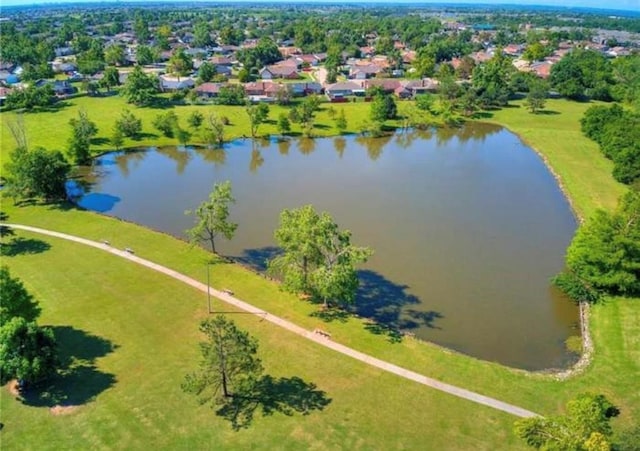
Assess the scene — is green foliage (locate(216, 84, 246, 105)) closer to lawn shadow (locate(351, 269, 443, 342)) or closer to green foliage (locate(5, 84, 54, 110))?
green foliage (locate(5, 84, 54, 110))

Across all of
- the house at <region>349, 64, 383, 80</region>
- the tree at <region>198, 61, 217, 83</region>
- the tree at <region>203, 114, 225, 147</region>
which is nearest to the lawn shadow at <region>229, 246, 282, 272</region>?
the tree at <region>203, 114, 225, 147</region>

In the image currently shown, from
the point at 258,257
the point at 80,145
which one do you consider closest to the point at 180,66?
the point at 80,145

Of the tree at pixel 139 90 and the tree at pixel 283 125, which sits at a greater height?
the tree at pixel 139 90

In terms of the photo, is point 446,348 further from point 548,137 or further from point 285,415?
point 548,137

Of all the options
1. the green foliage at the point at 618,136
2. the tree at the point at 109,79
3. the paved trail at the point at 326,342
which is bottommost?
the paved trail at the point at 326,342

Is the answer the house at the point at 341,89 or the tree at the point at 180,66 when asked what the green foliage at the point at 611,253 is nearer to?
the house at the point at 341,89

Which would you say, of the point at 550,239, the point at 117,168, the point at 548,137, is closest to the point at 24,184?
the point at 117,168

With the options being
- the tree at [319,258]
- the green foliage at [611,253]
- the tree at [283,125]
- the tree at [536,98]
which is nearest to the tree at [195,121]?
the tree at [283,125]
